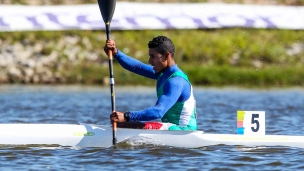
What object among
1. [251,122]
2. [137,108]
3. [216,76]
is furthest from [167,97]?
[216,76]

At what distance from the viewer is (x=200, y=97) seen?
22797 mm

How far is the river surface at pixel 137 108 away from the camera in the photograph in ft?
34.3

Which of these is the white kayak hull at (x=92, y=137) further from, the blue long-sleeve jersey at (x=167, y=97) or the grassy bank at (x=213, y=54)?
the grassy bank at (x=213, y=54)

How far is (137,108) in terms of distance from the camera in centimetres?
2014

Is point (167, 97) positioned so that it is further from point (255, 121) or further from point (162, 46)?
point (255, 121)

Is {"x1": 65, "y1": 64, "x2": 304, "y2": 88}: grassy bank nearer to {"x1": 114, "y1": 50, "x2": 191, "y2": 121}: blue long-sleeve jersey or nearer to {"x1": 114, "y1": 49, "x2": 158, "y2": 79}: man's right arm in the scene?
{"x1": 114, "y1": 49, "x2": 158, "y2": 79}: man's right arm

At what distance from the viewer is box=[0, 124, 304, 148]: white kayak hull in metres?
11.3

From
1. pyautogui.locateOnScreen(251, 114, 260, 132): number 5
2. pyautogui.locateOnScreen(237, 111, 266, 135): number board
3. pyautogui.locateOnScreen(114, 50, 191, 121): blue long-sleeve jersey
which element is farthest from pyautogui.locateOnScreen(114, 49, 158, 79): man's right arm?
pyautogui.locateOnScreen(251, 114, 260, 132): number 5

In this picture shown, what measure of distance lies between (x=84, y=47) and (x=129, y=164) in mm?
17962

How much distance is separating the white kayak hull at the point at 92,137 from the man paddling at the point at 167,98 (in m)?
0.15

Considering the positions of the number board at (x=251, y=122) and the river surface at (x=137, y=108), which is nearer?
the river surface at (x=137, y=108)

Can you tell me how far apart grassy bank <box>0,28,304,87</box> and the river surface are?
53.5 inches

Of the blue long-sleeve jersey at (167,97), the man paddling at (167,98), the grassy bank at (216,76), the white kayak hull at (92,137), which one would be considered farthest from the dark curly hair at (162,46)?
the grassy bank at (216,76)

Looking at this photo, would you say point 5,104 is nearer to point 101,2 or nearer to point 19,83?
point 19,83
